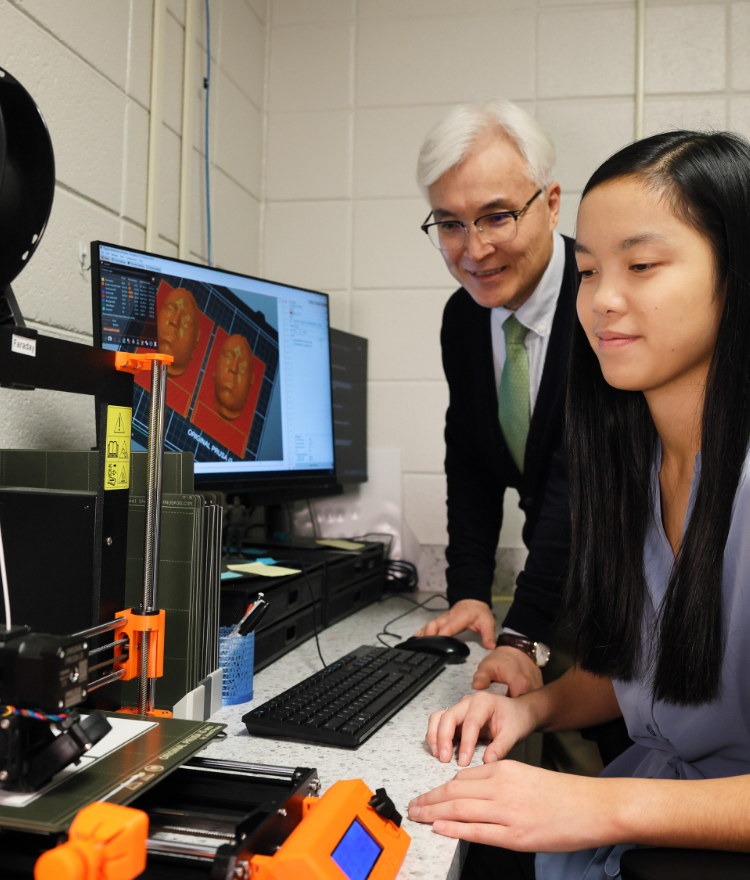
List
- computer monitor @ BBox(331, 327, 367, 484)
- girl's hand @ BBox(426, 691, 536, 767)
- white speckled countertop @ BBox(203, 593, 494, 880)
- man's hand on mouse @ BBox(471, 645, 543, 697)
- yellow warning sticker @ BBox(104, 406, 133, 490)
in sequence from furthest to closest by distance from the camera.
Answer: computer monitor @ BBox(331, 327, 367, 484)
man's hand on mouse @ BBox(471, 645, 543, 697)
girl's hand @ BBox(426, 691, 536, 767)
yellow warning sticker @ BBox(104, 406, 133, 490)
white speckled countertop @ BBox(203, 593, 494, 880)

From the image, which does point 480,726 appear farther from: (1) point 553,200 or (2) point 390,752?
(1) point 553,200

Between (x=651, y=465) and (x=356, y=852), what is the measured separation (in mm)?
659

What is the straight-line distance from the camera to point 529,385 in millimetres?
1667

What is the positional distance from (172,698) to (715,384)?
760 millimetres

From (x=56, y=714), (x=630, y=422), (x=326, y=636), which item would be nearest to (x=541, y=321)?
(x=630, y=422)

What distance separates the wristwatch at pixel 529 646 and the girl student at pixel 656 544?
0.86 feet

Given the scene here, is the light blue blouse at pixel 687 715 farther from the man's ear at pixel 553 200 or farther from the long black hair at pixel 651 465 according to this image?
the man's ear at pixel 553 200

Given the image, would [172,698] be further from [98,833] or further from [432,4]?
[432,4]

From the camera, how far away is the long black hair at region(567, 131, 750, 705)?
2.71ft

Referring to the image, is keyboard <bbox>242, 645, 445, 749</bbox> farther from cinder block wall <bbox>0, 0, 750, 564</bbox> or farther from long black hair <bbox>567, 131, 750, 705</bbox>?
cinder block wall <bbox>0, 0, 750, 564</bbox>

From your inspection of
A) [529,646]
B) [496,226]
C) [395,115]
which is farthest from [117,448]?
[395,115]

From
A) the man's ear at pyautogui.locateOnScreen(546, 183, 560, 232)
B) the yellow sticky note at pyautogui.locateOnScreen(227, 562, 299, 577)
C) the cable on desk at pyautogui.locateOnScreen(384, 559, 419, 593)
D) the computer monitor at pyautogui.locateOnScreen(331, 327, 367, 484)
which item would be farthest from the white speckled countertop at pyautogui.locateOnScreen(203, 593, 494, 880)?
the man's ear at pyautogui.locateOnScreen(546, 183, 560, 232)

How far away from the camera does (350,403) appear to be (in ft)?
7.07

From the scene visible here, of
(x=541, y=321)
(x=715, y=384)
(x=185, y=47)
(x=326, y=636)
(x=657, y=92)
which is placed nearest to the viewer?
(x=715, y=384)
